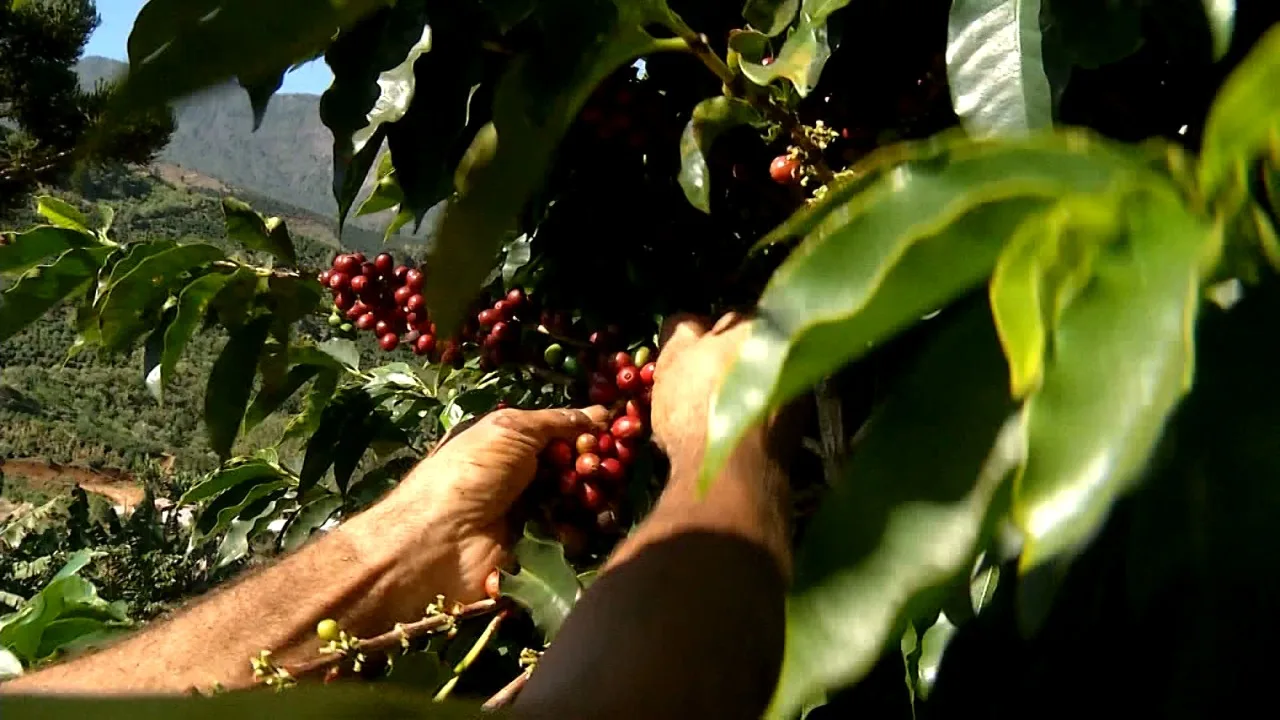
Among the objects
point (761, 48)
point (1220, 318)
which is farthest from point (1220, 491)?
point (761, 48)

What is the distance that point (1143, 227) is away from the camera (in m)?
0.24

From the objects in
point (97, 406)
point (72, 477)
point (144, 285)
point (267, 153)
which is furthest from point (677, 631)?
point (267, 153)

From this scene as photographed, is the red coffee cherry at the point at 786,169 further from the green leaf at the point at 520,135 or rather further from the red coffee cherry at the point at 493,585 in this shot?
the red coffee cherry at the point at 493,585

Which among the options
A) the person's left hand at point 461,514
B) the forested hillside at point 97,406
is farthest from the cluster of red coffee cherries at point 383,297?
the forested hillside at point 97,406

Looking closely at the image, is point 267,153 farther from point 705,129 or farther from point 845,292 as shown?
point 845,292

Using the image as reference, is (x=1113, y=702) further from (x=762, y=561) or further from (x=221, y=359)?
(x=221, y=359)

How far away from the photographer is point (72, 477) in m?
13.0

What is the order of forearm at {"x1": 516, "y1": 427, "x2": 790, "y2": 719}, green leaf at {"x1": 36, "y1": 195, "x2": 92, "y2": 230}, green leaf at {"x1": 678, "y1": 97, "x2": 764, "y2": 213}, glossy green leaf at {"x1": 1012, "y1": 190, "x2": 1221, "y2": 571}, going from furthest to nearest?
1. green leaf at {"x1": 36, "y1": 195, "x2": 92, "y2": 230}
2. green leaf at {"x1": 678, "y1": 97, "x2": 764, "y2": 213}
3. forearm at {"x1": 516, "y1": 427, "x2": 790, "y2": 719}
4. glossy green leaf at {"x1": 1012, "y1": 190, "x2": 1221, "y2": 571}

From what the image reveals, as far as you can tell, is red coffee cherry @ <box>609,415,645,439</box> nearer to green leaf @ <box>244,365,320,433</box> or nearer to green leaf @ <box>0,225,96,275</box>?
green leaf @ <box>244,365,320,433</box>

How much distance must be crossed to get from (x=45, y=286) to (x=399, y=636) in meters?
0.59

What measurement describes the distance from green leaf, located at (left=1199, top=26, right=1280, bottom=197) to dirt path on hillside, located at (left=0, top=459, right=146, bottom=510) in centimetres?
1324

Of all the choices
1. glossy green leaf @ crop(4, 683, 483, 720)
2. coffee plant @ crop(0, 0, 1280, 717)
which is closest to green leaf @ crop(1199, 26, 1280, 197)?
coffee plant @ crop(0, 0, 1280, 717)

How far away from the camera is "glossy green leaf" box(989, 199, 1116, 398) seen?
23cm

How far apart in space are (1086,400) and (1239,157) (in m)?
0.07
